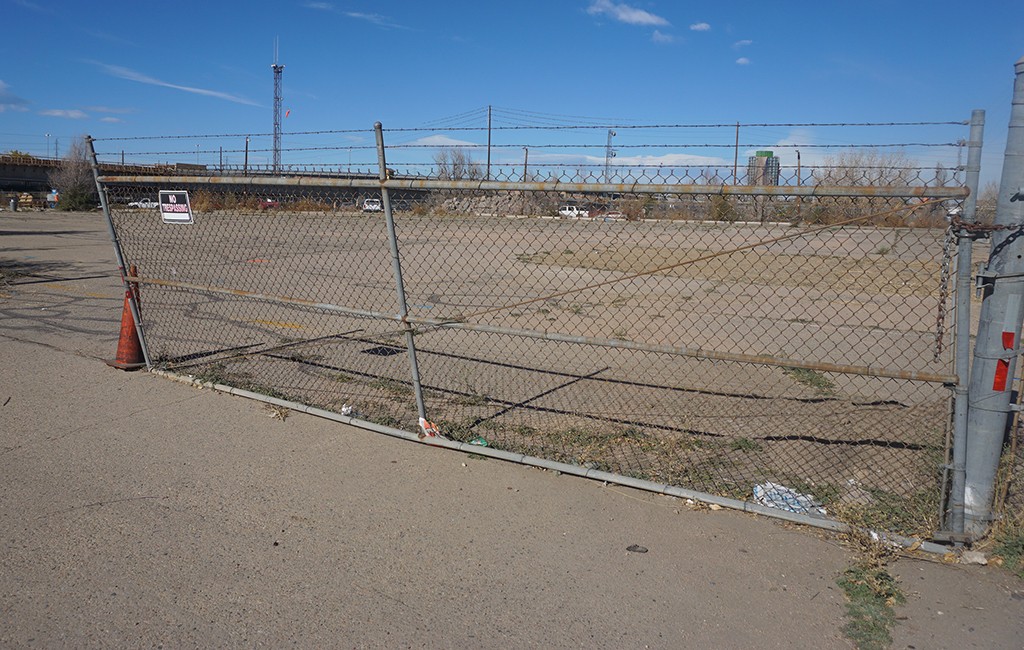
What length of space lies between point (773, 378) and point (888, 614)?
3902mm

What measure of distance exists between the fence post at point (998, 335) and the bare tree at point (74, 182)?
2237 inches

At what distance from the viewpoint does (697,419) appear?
6.01m

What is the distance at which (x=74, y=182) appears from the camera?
207 feet

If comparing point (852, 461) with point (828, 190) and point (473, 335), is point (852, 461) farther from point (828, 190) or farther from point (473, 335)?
point (473, 335)

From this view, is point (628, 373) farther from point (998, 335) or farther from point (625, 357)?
point (998, 335)

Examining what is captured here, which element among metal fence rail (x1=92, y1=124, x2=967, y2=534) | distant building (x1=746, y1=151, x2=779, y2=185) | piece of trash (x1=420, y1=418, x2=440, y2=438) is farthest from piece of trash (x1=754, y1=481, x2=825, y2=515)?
piece of trash (x1=420, y1=418, x2=440, y2=438)

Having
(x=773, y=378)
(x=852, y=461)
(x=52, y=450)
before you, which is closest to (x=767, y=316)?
(x=773, y=378)

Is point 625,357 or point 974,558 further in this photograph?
point 625,357

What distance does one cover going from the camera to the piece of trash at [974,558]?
3.87 m

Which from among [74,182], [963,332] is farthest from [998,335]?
[74,182]

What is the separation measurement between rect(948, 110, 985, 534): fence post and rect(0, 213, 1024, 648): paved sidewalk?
1.25 feet

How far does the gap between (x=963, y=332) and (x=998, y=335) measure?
0.18 metres

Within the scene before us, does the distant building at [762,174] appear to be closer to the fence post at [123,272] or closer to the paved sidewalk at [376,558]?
the paved sidewalk at [376,558]

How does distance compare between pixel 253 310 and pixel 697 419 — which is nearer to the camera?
pixel 697 419
